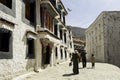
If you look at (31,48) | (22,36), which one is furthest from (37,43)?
(22,36)

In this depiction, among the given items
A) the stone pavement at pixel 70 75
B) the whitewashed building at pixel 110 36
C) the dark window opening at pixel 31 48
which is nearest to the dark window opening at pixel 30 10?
the dark window opening at pixel 31 48

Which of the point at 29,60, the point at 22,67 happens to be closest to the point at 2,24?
the point at 22,67

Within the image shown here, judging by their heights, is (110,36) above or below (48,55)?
above

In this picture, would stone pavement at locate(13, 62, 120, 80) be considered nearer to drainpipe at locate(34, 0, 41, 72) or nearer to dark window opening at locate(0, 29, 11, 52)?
drainpipe at locate(34, 0, 41, 72)

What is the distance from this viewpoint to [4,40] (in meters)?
10.4

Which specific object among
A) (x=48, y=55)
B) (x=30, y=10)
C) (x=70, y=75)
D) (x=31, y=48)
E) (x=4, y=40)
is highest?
(x=30, y=10)

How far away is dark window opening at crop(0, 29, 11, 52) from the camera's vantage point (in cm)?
1014

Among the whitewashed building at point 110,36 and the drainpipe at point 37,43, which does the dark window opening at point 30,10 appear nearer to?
the drainpipe at point 37,43

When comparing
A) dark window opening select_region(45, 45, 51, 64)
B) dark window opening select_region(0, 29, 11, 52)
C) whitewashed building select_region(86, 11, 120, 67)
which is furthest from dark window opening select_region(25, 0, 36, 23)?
whitewashed building select_region(86, 11, 120, 67)

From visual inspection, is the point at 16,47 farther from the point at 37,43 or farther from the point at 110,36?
the point at 110,36

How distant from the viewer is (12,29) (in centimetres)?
1073

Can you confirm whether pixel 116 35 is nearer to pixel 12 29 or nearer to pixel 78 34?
pixel 12 29

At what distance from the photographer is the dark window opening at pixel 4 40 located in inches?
399

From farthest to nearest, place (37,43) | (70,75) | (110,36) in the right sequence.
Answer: (110,36), (37,43), (70,75)
